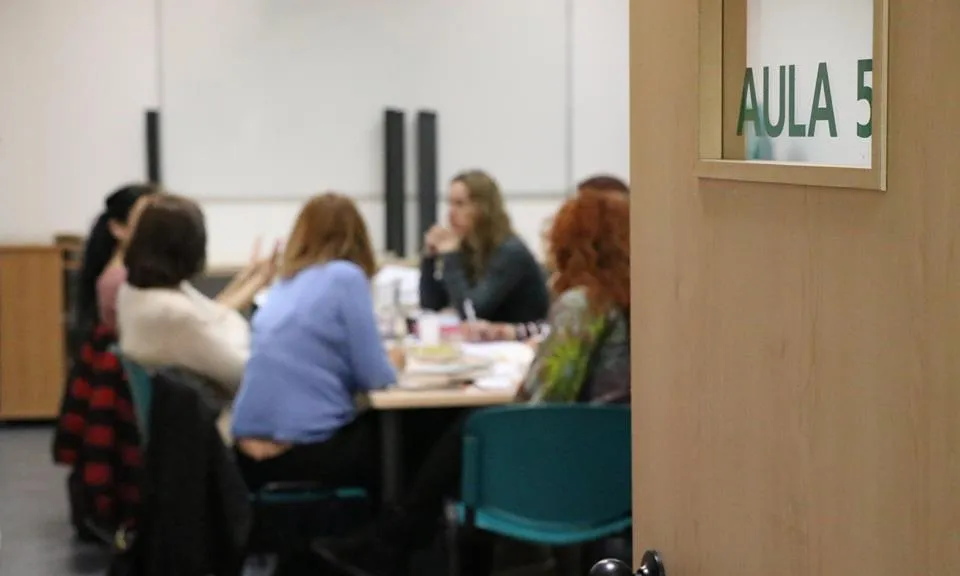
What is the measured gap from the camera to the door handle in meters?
1.30

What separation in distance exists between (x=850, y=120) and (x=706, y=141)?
22cm

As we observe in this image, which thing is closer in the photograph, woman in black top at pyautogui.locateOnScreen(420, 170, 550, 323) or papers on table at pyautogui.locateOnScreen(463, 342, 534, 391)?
papers on table at pyautogui.locateOnScreen(463, 342, 534, 391)

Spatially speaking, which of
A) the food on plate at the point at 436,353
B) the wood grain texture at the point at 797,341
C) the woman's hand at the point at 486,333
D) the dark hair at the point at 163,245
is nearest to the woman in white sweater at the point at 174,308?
the dark hair at the point at 163,245

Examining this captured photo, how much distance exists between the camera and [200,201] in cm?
673

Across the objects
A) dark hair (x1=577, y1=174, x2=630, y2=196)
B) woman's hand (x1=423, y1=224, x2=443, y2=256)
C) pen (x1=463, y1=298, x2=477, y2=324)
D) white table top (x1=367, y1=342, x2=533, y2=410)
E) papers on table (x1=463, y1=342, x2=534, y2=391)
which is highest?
dark hair (x1=577, y1=174, x2=630, y2=196)

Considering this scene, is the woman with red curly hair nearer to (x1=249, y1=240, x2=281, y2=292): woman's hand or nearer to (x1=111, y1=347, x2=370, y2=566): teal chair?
(x1=111, y1=347, x2=370, y2=566): teal chair

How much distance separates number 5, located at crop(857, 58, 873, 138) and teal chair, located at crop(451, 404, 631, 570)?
2.09 meters

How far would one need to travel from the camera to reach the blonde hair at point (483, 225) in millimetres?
5125

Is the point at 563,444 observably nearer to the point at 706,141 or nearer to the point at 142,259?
the point at 142,259

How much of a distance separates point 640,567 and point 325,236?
2708mm

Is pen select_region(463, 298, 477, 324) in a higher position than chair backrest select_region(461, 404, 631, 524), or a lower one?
higher

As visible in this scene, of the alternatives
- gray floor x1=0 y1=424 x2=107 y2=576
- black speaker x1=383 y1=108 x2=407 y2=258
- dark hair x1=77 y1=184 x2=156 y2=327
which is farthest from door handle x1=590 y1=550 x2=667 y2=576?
black speaker x1=383 y1=108 x2=407 y2=258

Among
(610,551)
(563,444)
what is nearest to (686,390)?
(563,444)

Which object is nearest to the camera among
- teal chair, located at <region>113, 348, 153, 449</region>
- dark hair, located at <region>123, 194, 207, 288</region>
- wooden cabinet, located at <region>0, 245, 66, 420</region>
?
teal chair, located at <region>113, 348, 153, 449</region>
